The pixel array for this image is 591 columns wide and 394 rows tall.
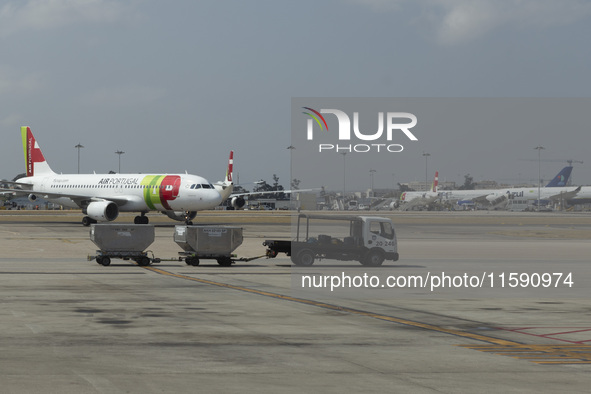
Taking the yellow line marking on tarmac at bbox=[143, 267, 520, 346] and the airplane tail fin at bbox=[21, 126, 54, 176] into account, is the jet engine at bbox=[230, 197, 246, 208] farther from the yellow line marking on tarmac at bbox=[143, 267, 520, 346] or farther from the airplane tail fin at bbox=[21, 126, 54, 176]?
the yellow line marking on tarmac at bbox=[143, 267, 520, 346]

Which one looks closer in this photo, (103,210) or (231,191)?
(103,210)

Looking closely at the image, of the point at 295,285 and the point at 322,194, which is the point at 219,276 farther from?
the point at 322,194

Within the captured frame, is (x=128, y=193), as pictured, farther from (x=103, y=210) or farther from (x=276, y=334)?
(x=276, y=334)

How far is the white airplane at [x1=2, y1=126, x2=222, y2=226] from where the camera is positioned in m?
72.3

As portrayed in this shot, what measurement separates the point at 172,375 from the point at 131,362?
128 centimetres

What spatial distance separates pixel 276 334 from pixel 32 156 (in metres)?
78.5

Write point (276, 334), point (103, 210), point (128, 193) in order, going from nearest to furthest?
point (276, 334) < point (103, 210) < point (128, 193)

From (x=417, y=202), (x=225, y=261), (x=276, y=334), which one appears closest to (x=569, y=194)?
(x=417, y=202)

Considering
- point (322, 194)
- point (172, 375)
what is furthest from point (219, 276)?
point (172, 375)

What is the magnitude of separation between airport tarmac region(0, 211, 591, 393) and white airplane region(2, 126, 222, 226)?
38.8 meters

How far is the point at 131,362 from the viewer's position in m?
12.9

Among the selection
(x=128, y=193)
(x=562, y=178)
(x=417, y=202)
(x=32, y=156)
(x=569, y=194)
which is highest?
(x=562, y=178)

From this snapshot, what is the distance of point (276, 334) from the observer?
16266 millimetres

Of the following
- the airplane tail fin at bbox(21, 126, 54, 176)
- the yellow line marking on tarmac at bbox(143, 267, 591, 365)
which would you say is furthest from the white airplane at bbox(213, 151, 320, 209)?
the yellow line marking on tarmac at bbox(143, 267, 591, 365)
